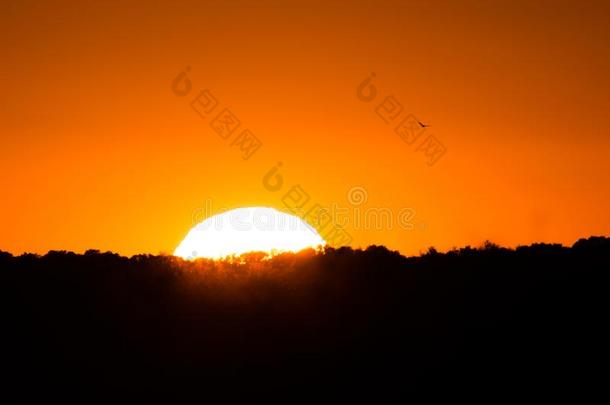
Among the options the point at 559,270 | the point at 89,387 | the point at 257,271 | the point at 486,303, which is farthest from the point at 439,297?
the point at 89,387

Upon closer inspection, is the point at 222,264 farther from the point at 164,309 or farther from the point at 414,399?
the point at 414,399

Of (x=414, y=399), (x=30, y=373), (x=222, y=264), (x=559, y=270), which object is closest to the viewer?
(x=414, y=399)

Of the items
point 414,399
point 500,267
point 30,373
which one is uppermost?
point 500,267

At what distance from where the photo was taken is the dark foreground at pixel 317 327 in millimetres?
26547

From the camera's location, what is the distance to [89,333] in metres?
29.5

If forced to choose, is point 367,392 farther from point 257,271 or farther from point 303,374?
point 257,271

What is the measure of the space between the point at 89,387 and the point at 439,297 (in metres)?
10.5

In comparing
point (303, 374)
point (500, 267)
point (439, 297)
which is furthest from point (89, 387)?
point (500, 267)

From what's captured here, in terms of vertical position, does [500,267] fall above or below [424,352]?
above

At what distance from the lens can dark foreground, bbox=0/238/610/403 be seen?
87.1ft

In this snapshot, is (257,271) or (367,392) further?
(257,271)

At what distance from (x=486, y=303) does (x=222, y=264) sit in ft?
29.1

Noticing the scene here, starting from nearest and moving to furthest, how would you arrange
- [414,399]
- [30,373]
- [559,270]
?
[414,399] → [30,373] → [559,270]

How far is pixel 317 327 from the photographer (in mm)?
28891
